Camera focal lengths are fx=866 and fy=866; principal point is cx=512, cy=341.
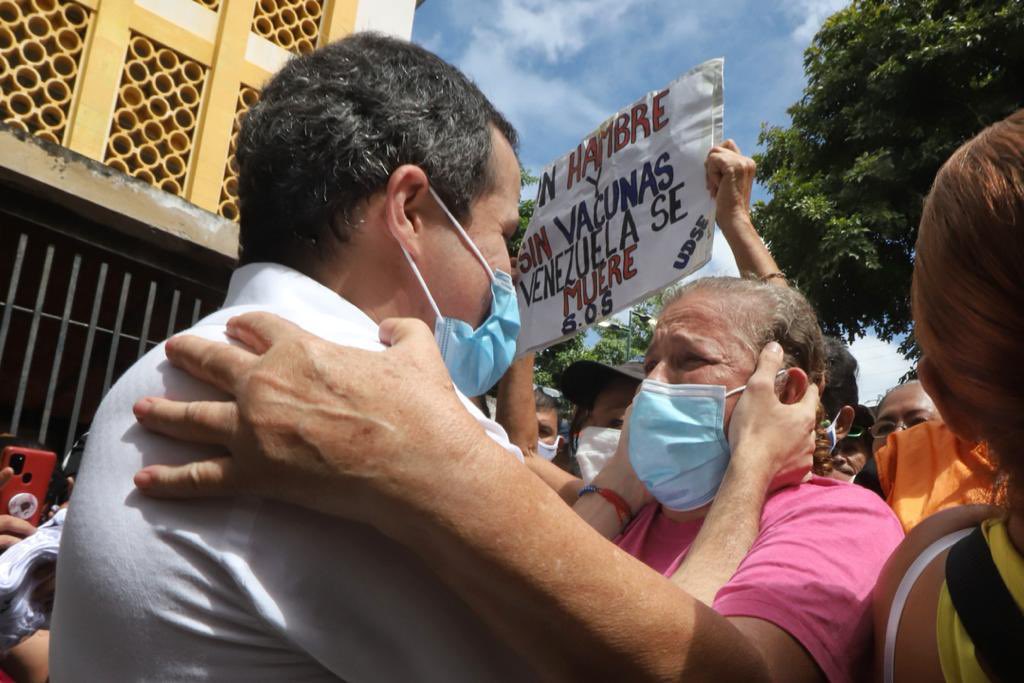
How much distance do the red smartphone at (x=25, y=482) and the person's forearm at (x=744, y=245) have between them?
253cm

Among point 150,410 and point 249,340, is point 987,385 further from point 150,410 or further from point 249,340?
point 150,410

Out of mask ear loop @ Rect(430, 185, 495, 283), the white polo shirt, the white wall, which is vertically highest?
the white wall

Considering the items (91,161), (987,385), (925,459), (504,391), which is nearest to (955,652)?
(987,385)

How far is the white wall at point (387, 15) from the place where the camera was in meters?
7.52

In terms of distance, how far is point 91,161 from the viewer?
5633mm

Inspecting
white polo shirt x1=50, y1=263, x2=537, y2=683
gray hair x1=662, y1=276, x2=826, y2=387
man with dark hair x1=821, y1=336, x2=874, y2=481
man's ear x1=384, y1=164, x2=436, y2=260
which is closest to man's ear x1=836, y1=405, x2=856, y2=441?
man with dark hair x1=821, y1=336, x2=874, y2=481

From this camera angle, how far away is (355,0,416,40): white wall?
752 centimetres

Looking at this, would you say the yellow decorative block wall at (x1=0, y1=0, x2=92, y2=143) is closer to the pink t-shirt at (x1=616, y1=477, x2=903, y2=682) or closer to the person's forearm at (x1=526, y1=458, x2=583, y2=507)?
the person's forearm at (x1=526, y1=458, x2=583, y2=507)

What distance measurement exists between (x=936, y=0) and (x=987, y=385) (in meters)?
14.9

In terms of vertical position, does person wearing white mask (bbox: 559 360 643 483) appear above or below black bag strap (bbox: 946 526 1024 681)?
above

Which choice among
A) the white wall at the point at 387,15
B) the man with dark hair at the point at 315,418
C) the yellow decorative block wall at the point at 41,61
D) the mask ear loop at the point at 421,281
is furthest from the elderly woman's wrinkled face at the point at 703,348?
the white wall at the point at 387,15

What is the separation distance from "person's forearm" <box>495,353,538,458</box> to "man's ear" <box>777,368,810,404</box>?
1486 mm

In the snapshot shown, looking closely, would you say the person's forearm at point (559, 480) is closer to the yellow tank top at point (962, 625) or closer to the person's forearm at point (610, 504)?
the person's forearm at point (610, 504)

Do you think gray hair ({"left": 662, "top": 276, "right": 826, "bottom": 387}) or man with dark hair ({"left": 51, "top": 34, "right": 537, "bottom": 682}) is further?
gray hair ({"left": 662, "top": 276, "right": 826, "bottom": 387})
